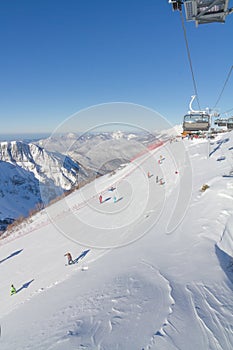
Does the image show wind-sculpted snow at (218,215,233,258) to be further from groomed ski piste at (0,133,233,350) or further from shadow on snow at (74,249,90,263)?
shadow on snow at (74,249,90,263)

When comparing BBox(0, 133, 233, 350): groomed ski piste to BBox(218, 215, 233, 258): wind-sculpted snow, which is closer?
BBox(0, 133, 233, 350): groomed ski piste

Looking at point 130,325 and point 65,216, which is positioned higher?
point 130,325

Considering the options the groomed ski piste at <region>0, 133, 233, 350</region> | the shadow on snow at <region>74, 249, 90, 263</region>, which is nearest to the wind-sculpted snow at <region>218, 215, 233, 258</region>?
the groomed ski piste at <region>0, 133, 233, 350</region>

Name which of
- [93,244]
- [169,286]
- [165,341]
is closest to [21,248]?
[93,244]

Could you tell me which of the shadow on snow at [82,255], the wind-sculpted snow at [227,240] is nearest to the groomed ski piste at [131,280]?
the wind-sculpted snow at [227,240]

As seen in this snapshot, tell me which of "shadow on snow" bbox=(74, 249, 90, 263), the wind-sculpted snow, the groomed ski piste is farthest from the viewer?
"shadow on snow" bbox=(74, 249, 90, 263)

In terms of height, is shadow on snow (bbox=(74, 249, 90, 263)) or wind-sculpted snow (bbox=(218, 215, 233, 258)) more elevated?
wind-sculpted snow (bbox=(218, 215, 233, 258))

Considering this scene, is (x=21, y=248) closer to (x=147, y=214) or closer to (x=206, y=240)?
(x=147, y=214)

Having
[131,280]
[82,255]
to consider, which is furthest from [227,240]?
[82,255]
